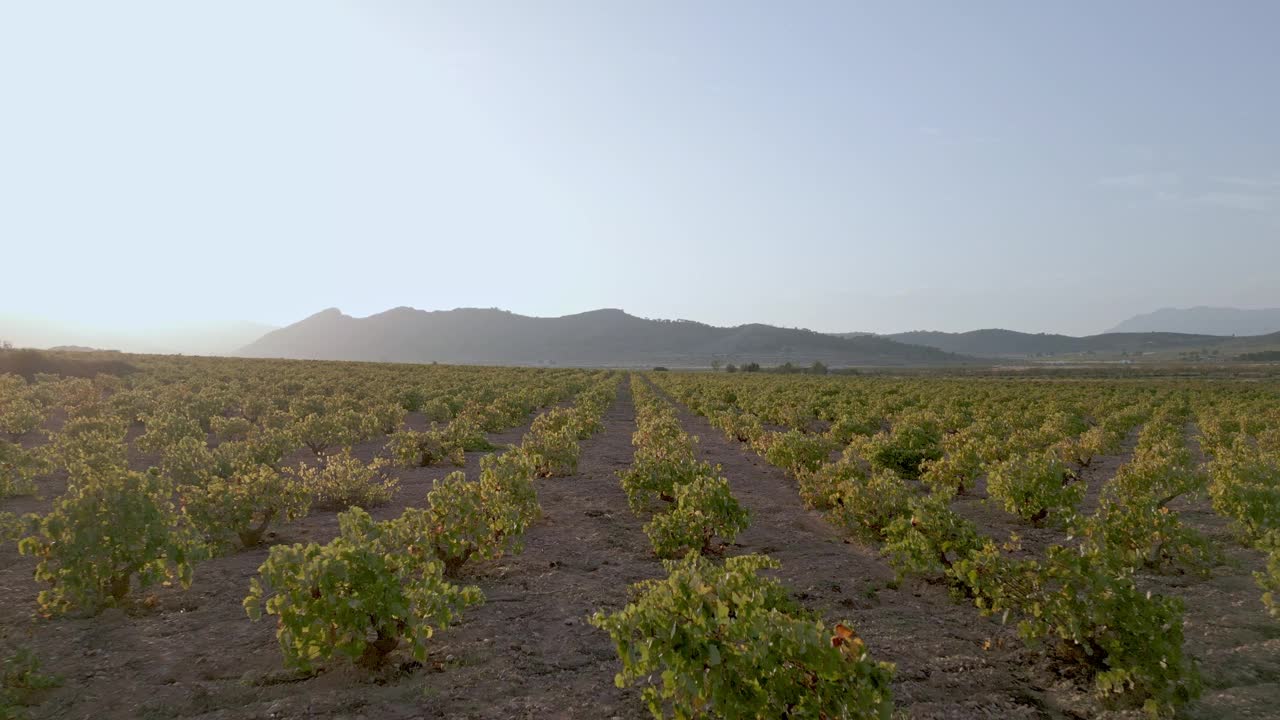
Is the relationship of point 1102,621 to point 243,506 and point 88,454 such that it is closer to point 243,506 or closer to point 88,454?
point 243,506

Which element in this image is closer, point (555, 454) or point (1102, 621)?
point (1102, 621)

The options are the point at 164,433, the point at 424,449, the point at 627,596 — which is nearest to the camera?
the point at 627,596

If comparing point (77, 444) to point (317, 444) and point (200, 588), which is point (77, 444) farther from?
point (200, 588)

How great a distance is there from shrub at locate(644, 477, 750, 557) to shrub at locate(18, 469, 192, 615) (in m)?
6.91

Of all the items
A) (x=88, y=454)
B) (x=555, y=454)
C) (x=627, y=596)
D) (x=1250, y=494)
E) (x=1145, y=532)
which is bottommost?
(x=627, y=596)

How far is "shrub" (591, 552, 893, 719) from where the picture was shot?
15.5 ft

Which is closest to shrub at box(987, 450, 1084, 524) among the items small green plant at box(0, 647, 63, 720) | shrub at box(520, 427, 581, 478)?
shrub at box(520, 427, 581, 478)

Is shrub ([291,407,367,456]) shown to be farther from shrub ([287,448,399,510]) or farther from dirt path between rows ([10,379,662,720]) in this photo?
dirt path between rows ([10,379,662,720])

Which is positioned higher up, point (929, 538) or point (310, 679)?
point (929, 538)

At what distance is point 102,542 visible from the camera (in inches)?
296

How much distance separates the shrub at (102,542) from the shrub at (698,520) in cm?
691

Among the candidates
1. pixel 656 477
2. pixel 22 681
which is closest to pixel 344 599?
pixel 22 681

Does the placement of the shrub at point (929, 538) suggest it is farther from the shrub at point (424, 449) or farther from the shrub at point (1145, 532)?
the shrub at point (424, 449)

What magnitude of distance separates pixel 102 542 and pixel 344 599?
158 inches
